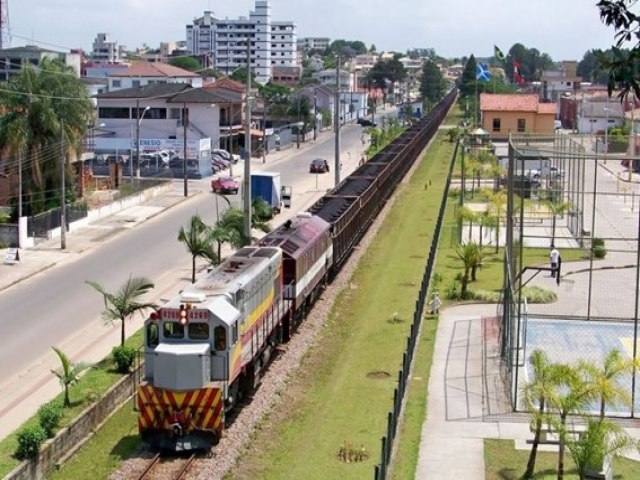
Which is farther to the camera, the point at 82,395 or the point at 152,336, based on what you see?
the point at 82,395

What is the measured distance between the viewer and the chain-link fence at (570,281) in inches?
955

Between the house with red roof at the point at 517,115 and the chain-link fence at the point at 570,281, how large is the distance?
3067cm

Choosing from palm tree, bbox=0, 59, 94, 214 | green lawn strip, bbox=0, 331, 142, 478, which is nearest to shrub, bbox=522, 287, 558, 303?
green lawn strip, bbox=0, 331, 142, 478

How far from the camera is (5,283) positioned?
1430 inches

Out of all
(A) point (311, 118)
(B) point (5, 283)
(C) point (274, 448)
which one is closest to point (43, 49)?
(A) point (311, 118)

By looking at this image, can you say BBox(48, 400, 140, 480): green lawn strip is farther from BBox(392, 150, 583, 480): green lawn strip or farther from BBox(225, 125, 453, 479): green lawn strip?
BBox(392, 150, 583, 480): green lawn strip

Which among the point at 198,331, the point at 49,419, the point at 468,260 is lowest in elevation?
the point at 49,419

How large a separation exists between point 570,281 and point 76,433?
73.3ft

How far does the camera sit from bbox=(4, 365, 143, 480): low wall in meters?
17.9

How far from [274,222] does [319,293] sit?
18614 millimetres

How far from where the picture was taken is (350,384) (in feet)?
79.6

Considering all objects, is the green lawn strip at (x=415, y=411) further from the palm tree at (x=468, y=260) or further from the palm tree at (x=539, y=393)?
the palm tree at (x=468, y=260)

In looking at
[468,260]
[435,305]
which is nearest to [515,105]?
[468,260]

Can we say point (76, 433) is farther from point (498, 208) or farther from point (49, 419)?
point (498, 208)
